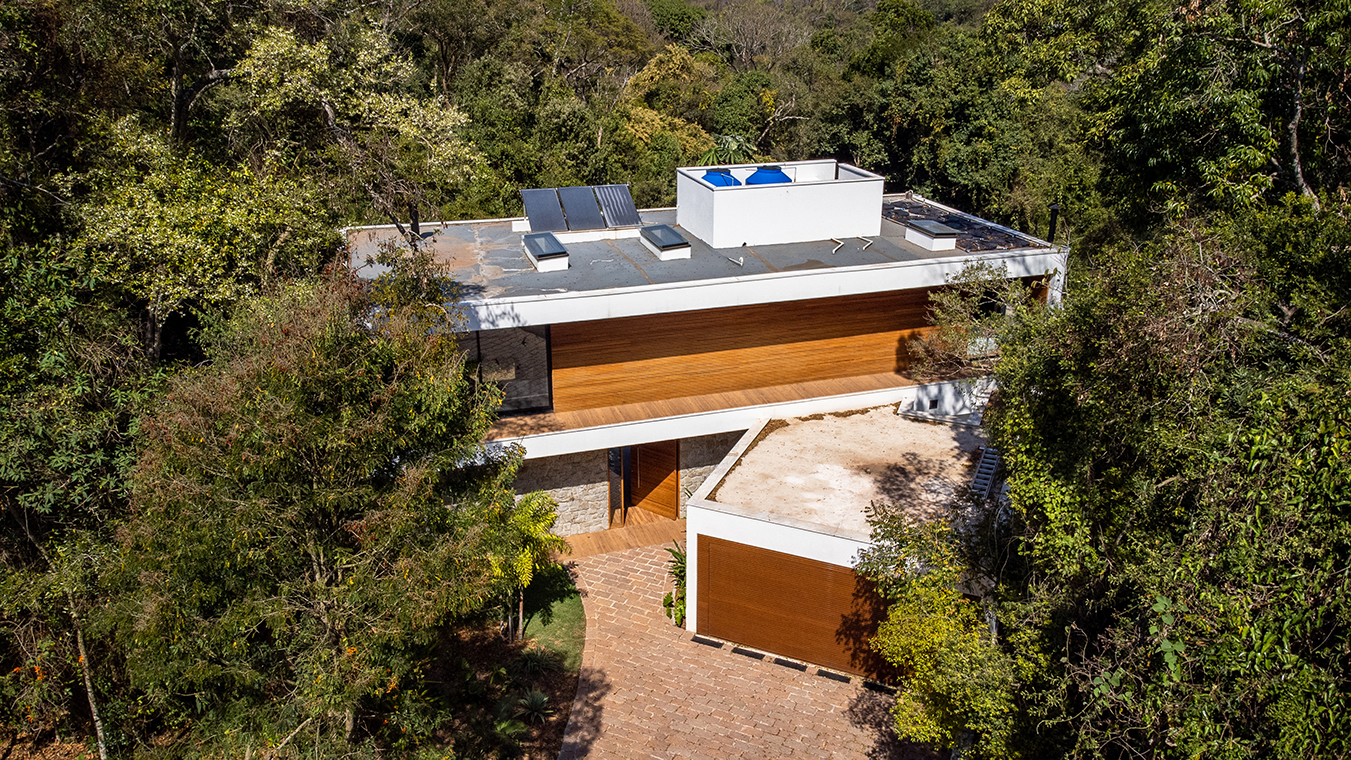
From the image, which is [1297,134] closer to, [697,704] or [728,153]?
[697,704]

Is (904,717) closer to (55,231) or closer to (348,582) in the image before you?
(348,582)

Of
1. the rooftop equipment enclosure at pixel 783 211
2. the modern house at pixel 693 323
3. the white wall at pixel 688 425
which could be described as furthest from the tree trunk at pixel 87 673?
the rooftop equipment enclosure at pixel 783 211

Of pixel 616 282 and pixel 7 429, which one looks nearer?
pixel 7 429

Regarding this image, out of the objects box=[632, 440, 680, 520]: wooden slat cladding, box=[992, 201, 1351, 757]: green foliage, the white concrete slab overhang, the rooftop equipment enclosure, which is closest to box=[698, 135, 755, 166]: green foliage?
the rooftop equipment enclosure

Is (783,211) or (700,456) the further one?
(783,211)

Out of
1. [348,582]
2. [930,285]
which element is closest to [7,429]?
[348,582]

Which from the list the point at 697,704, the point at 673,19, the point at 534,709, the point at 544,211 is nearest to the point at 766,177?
the point at 544,211

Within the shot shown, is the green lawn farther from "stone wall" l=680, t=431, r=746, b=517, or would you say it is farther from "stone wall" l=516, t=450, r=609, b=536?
"stone wall" l=680, t=431, r=746, b=517
